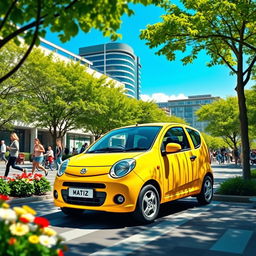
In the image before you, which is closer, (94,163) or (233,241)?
(233,241)

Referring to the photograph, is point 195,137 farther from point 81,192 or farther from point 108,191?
point 81,192

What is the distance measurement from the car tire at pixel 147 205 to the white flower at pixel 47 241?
3.38 m

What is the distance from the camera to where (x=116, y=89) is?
1451 inches

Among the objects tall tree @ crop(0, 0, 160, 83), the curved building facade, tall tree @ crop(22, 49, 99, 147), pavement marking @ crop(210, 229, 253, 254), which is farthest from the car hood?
the curved building facade

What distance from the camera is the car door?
591 cm

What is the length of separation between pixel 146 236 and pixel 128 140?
7.32 feet

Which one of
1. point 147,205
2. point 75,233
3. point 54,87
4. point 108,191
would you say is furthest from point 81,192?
point 54,87

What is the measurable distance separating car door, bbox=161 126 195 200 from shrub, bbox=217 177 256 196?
2.23m

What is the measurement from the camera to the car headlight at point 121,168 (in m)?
5.12

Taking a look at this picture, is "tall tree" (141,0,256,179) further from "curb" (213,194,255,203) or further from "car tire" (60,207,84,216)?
"car tire" (60,207,84,216)

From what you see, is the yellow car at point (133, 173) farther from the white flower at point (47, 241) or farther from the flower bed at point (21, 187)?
the white flower at point (47, 241)

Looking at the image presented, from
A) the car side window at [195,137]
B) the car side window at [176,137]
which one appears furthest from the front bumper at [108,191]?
the car side window at [195,137]

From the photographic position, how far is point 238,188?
8352mm

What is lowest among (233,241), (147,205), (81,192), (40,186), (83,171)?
(233,241)
